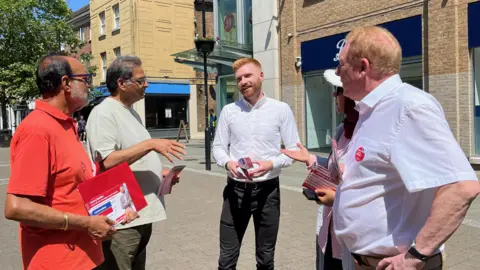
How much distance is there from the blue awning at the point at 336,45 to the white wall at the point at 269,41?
49.6 inches

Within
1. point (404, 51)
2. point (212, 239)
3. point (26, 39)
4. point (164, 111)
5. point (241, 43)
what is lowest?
point (212, 239)

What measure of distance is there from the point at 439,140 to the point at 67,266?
6.13 feet

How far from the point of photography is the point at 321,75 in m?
Answer: 13.4

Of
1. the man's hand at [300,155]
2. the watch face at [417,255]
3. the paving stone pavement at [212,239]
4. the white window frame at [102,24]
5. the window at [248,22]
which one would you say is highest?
the white window frame at [102,24]

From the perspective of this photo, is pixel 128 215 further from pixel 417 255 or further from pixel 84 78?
pixel 417 255

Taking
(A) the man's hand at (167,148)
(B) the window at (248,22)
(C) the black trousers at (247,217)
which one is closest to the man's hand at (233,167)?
(C) the black trousers at (247,217)

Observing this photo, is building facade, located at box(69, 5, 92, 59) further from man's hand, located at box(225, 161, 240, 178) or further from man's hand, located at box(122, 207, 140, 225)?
man's hand, located at box(122, 207, 140, 225)

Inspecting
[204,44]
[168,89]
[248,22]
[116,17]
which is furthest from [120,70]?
[116,17]

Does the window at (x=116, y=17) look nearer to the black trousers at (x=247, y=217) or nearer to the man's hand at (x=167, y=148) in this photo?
the black trousers at (x=247, y=217)

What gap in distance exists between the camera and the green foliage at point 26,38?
22.2 m

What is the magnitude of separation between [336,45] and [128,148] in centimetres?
1090

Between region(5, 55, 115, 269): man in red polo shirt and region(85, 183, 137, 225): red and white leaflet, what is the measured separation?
Answer: 5 centimetres

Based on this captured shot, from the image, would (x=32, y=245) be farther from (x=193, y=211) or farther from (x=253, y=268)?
(x=193, y=211)

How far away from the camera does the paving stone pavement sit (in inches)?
181
